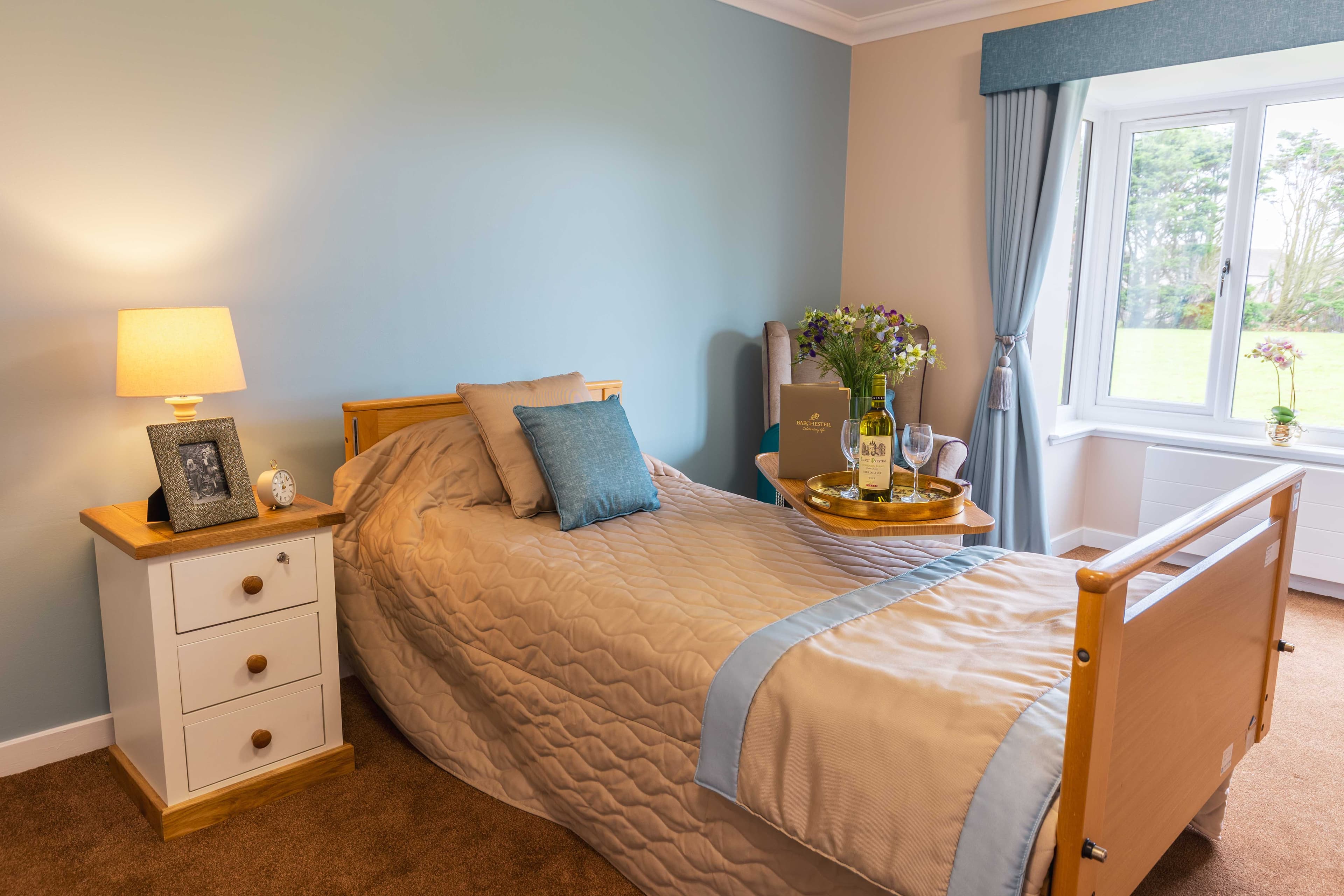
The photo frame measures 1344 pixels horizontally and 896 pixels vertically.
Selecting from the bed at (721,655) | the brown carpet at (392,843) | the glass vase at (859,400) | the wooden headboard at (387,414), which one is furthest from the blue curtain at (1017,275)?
the wooden headboard at (387,414)

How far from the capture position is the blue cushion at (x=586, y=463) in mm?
2406

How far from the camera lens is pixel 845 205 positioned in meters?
4.48

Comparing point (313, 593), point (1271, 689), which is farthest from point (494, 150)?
point (1271, 689)

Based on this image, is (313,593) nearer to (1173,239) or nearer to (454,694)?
(454,694)

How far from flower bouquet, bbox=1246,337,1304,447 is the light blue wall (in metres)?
2.32

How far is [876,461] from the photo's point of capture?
76.2 inches

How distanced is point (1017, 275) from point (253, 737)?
3.40m

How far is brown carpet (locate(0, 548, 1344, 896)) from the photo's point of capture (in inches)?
73.0

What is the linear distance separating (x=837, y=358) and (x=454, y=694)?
135cm

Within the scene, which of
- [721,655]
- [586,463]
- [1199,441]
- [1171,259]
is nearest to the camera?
[721,655]

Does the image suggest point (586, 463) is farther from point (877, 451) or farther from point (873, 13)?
point (873, 13)

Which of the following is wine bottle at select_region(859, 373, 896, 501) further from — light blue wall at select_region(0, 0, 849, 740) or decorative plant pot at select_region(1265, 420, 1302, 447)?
decorative plant pot at select_region(1265, 420, 1302, 447)

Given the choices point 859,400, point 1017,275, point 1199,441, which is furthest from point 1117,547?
point 859,400

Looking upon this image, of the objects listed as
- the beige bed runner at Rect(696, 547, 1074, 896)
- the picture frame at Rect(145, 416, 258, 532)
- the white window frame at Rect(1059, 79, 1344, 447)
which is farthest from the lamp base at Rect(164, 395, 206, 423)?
the white window frame at Rect(1059, 79, 1344, 447)
